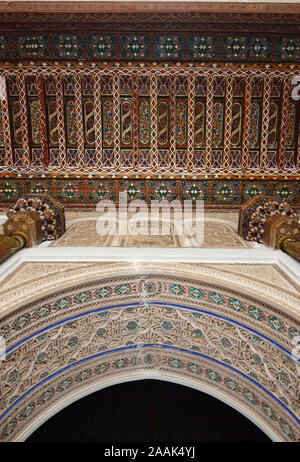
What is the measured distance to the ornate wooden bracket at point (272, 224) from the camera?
316 cm

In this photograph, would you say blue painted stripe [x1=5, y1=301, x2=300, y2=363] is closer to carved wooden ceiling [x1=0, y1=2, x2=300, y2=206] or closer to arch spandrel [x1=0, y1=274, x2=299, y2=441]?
arch spandrel [x1=0, y1=274, x2=299, y2=441]

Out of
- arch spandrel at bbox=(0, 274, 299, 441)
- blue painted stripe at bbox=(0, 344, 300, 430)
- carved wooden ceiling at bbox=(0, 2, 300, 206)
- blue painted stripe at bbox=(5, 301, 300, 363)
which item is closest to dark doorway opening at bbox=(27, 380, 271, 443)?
arch spandrel at bbox=(0, 274, 299, 441)

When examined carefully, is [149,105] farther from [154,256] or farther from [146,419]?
[146,419]

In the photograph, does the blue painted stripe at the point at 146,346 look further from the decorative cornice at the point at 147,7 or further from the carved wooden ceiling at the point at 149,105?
the decorative cornice at the point at 147,7

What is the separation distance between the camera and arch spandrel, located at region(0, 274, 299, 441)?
8.54 feet

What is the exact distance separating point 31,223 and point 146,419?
9.61 feet

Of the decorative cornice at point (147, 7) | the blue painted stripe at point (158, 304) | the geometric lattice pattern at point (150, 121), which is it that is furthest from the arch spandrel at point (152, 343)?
the decorative cornice at point (147, 7)

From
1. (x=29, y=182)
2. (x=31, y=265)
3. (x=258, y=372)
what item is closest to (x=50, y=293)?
(x=31, y=265)

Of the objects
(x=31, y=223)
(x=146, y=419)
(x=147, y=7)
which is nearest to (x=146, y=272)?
(x=31, y=223)

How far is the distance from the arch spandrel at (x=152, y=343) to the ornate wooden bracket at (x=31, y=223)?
2.82ft

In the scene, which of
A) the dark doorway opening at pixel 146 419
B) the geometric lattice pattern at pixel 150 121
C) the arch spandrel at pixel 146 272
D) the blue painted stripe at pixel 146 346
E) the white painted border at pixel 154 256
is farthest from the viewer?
the geometric lattice pattern at pixel 150 121

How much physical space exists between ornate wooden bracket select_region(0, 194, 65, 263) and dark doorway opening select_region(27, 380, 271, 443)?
87.7 inches

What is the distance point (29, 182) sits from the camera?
466 cm

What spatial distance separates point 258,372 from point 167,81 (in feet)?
12.8
